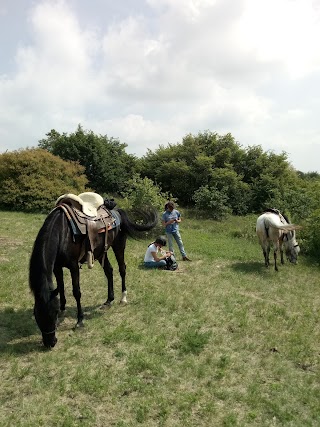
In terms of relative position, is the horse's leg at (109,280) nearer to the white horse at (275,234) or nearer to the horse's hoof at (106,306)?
the horse's hoof at (106,306)

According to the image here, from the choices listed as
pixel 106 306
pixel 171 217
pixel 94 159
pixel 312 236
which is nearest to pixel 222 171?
pixel 94 159

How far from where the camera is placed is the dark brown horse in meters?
3.96

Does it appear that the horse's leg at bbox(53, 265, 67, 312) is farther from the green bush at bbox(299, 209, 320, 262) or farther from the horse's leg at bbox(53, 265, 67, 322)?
the green bush at bbox(299, 209, 320, 262)

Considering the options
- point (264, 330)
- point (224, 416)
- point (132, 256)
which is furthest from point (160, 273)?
point (224, 416)

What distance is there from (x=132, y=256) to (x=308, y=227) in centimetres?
574

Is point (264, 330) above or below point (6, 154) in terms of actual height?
below

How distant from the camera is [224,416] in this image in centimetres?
316

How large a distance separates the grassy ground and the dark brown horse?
39cm

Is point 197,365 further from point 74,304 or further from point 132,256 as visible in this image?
point 132,256

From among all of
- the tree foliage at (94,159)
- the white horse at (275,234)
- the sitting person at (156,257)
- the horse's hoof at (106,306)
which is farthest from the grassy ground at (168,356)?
the tree foliage at (94,159)

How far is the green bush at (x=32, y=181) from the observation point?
644 inches

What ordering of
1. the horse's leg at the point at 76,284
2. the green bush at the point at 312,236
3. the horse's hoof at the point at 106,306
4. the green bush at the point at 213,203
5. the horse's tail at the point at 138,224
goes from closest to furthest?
the horse's leg at the point at 76,284, the horse's hoof at the point at 106,306, the horse's tail at the point at 138,224, the green bush at the point at 312,236, the green bush at the point at 213,203

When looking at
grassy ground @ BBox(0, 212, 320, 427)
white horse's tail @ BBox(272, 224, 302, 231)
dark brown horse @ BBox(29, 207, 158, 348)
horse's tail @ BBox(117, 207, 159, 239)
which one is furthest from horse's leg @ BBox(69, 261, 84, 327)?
white horse's tail @ BBox(272, 224, 302, 231)

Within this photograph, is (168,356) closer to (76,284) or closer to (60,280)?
(76,284)
